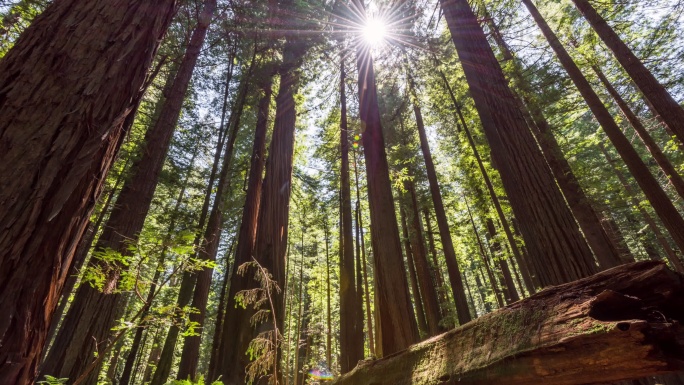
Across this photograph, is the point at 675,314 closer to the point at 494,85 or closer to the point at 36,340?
the point at 36,340

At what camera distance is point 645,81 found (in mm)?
7191

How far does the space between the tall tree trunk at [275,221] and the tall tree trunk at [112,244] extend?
183cm

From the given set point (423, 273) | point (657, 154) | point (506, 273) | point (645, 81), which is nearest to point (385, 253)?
point (645, 81)

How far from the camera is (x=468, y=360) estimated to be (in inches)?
70.3

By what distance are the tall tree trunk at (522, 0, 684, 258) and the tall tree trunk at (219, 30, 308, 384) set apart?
7.99 metres

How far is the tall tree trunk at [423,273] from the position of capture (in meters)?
11.5

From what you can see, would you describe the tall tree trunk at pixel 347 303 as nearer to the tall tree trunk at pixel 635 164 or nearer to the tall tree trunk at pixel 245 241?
the tall tree trunk at pixel 245 241

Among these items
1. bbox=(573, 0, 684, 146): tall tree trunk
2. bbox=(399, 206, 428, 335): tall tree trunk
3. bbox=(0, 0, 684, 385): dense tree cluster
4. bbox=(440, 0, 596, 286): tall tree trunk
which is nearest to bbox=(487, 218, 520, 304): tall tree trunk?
bbox=(0, 0, 684, 385): dense tree cluster

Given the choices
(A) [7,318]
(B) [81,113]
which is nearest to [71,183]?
(B) [81,113]

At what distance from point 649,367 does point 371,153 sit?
15.1ft

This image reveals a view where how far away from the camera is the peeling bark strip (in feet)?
3.69

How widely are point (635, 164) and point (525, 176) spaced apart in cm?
683

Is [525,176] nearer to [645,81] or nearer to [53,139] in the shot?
[53,139]

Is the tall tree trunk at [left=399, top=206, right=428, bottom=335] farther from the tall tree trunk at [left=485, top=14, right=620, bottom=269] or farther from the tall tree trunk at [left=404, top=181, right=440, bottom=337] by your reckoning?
the tall tree trunk at [left=485, top=14, right=620, bottom=269]
